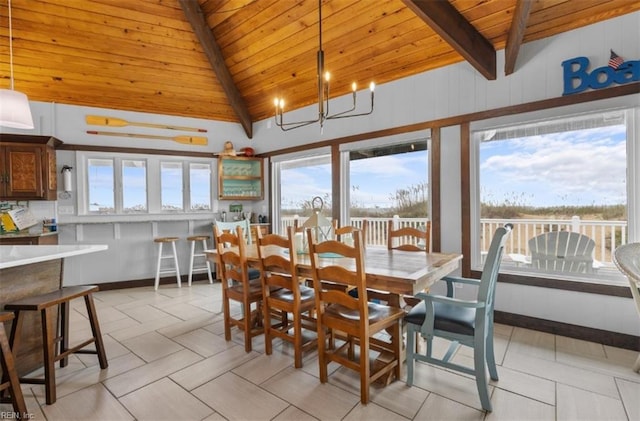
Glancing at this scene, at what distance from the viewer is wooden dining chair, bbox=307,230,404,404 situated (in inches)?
78.5

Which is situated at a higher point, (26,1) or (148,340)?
(26,1)

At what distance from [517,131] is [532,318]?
75.7 inches

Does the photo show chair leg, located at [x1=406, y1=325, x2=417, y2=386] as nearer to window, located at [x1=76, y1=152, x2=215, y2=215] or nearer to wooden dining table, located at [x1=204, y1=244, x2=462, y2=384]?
wooden dining table, located at [x1=204, y1=244, x2=462, y2=384]

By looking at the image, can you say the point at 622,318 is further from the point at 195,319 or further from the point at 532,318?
the point at 195,319

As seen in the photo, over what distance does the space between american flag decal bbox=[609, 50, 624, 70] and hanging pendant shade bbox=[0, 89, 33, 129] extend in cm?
483

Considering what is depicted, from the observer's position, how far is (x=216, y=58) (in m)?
4.73

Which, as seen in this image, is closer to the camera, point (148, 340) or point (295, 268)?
point (295, 268)

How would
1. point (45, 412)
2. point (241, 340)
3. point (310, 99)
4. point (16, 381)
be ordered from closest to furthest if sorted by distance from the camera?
point (16, 381) < point (45, 412) < point (241, 340) < point (310, 99)

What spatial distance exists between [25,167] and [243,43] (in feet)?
11.0

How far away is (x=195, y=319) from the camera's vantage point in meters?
3.59

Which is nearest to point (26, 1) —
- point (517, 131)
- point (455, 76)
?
point (455, 76)

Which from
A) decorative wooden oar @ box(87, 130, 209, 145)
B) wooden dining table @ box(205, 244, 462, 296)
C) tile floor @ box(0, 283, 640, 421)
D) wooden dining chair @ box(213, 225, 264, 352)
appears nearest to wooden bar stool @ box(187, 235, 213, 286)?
decorative wooden oar @ box(87, 130, 209, 145)

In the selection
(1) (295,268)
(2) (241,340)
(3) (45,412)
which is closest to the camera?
(3) (45,412)

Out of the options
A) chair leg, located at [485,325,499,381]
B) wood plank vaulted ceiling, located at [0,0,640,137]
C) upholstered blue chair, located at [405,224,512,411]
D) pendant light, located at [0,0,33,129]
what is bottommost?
chair leg, located at [485,325,499,381]
